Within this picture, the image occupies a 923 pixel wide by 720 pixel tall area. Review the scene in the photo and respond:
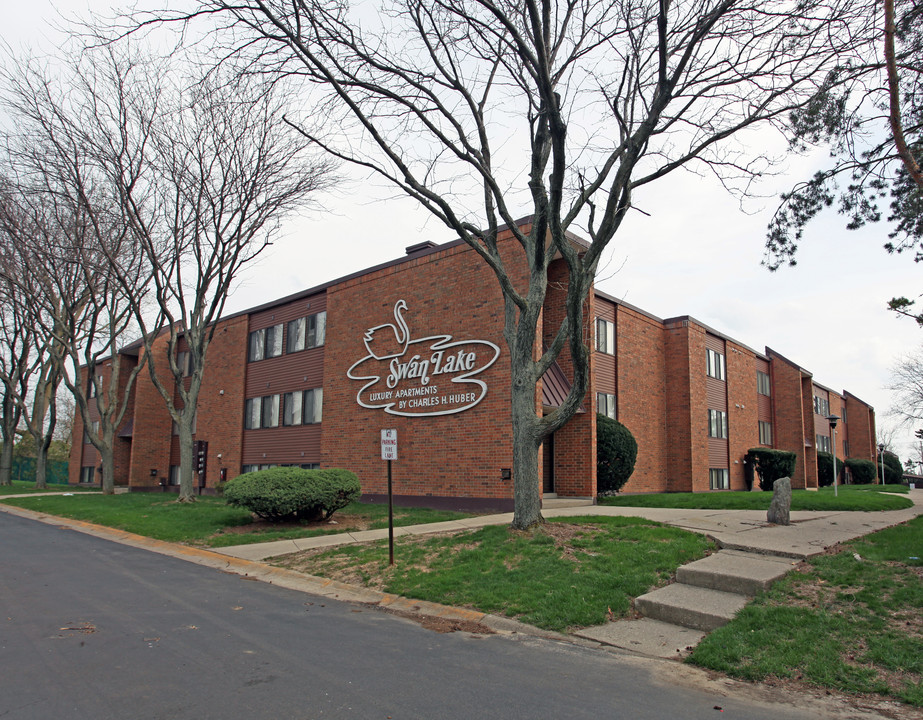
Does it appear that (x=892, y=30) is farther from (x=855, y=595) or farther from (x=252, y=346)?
(x=252, y=346)

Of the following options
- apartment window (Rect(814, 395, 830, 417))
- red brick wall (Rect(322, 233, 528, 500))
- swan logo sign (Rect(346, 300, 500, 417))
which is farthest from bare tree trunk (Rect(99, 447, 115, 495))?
apartment window (Rect(814, 395, 830, 417))

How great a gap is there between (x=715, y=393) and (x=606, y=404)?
8717 millimetres

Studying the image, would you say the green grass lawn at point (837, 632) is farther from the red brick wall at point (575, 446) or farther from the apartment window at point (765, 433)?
the apartment window at point (765, 433)

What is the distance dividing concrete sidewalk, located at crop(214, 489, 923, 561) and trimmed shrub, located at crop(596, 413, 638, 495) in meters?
3.24

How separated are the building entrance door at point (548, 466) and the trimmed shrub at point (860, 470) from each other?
3306 cm

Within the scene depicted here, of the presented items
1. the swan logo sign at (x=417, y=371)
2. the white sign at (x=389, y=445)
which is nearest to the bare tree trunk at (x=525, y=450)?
the white sign at (x=389, y=445)

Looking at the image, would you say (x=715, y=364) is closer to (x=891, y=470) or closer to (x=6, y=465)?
(x=891, y=470)

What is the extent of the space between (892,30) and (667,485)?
19.0 m

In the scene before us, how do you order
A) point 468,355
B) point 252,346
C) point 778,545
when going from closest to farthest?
point 778,545 → point 468,355 → point 252,346

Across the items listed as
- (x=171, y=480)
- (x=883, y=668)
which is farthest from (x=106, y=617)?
(x=171, y=480)

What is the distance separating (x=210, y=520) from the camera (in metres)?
15.9

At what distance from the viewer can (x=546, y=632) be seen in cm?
682

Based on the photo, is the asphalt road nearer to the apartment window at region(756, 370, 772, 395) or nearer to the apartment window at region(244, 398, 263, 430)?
the apartment window at region(244, 398, 263, 430)

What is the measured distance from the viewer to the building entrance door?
1888cm
